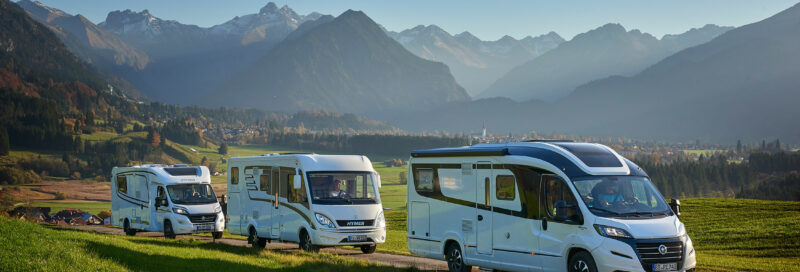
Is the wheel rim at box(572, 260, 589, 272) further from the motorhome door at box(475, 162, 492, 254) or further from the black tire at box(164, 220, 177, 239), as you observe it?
the black tire at box(164, 220, 177, 239)

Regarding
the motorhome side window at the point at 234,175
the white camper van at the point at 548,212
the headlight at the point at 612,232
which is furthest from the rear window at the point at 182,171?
the headlight at the point at 612,232

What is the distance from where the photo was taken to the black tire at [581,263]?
14.0m

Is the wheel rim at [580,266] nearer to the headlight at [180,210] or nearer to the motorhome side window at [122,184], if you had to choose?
the headlight at [180,210]

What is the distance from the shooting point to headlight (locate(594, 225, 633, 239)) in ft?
45.0

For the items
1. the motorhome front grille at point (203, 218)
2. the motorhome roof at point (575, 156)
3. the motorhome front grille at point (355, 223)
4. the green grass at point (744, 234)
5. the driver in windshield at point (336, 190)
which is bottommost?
the green grass at point (744, 234)

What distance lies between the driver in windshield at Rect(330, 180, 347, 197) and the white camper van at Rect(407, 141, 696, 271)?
13.6 feet

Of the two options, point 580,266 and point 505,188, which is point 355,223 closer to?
point 505,188

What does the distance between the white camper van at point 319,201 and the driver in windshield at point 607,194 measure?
370 inches

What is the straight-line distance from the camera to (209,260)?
19000mm

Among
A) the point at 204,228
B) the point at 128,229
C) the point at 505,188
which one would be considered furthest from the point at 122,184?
the point at 505,188

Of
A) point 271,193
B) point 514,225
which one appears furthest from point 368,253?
point 514,225

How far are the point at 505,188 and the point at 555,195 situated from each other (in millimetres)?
1665

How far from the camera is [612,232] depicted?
13.8 m

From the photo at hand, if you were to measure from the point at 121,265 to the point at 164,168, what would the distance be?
53.0ft
